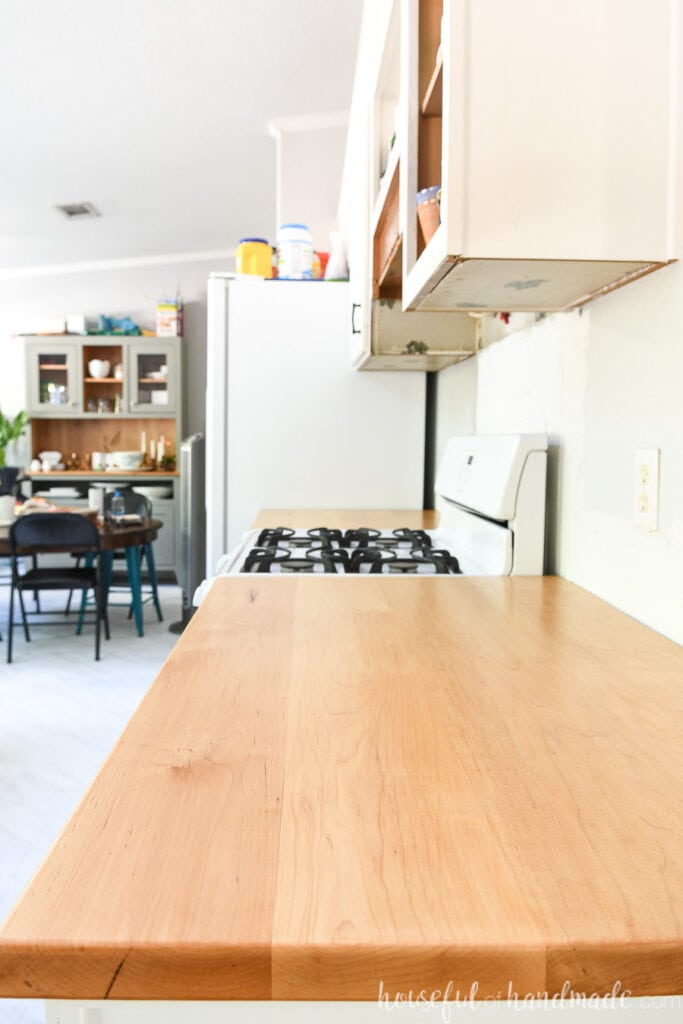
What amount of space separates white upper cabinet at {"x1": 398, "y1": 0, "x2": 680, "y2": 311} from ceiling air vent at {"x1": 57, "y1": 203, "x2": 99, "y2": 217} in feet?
15.5

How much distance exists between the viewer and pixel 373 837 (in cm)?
58

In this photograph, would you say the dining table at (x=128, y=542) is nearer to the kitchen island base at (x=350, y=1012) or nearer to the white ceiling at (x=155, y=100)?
the white ceiling at (x=155, y=100)

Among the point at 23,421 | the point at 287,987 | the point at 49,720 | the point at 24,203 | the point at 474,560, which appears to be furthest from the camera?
the point at 23,421

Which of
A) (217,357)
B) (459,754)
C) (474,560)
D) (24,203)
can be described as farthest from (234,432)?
(24,203)

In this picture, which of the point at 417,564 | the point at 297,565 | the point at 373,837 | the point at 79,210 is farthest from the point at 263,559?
the point at 79,210

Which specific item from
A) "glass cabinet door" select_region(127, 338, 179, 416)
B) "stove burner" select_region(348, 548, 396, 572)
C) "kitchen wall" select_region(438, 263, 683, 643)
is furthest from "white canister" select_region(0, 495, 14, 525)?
"kitchen wall" select_region(438, 263, 683, 643)

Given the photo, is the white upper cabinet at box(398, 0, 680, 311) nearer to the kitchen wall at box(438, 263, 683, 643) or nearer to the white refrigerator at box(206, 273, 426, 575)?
the kitchen wall at box(438, 263, 683, 643)

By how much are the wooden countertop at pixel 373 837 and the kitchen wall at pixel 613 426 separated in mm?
189

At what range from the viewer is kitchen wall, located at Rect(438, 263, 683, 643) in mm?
1093

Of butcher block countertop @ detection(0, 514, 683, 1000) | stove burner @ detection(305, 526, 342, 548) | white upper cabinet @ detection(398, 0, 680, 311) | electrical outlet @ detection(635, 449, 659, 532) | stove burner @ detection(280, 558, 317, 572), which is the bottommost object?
butcher block countertop @ detection(0, 514, 683, 1000)

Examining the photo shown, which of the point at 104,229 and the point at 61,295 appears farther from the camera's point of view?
the point at 61,295

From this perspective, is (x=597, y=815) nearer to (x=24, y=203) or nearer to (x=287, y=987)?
(x=287, y=987)

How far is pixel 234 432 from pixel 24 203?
3.23 metres

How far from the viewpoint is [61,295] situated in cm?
662
